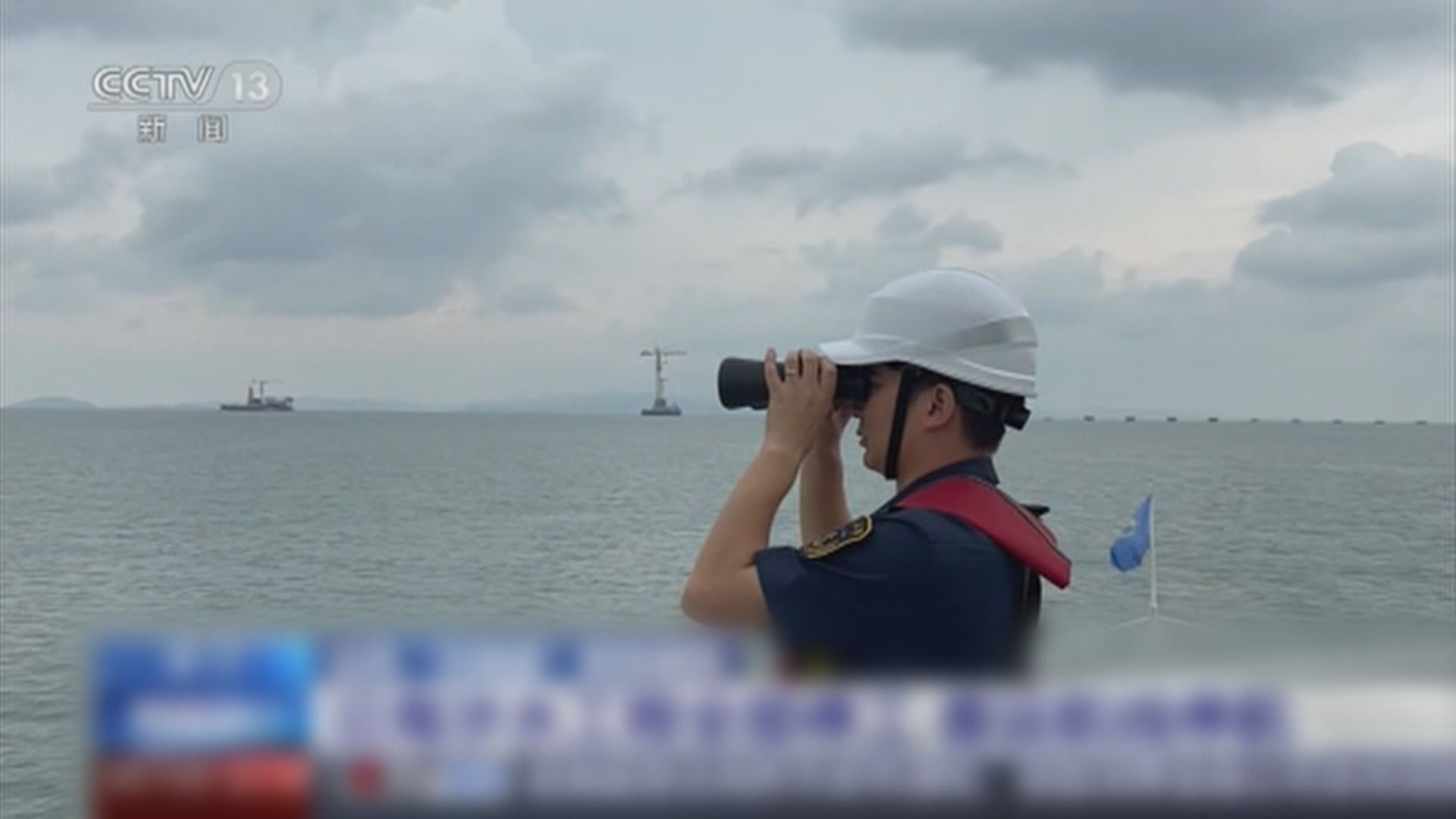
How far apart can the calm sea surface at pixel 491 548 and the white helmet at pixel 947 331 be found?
0.53 m

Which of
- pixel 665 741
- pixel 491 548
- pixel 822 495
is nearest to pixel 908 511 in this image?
pixel 822 495

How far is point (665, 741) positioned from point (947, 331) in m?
1.34

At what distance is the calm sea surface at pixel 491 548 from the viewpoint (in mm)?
20156

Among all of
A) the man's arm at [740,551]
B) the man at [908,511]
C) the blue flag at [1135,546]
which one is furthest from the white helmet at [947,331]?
the blue flag at [1135,546]

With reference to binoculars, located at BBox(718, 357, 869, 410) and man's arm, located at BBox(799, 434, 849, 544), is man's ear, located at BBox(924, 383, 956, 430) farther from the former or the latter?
man's arm, located at BBox(799, 434, 849, 544)

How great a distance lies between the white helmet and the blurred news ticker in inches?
48.3

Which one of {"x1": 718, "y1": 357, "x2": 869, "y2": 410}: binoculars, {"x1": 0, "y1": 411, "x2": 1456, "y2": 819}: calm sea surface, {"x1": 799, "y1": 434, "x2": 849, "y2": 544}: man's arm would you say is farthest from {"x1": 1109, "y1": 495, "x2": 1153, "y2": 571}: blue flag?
{"x1": 718, "y1": 357, "x2": 869, "y2": 410}: binoculars

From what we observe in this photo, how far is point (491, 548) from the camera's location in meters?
38.5

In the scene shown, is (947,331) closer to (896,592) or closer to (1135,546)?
(896,592)

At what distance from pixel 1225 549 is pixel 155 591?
2992 centimetres

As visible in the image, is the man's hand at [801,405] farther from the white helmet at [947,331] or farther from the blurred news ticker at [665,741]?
the blurred news ticker at [665,741]

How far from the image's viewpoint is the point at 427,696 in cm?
94

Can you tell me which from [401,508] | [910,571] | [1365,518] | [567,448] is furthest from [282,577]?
[567,448]

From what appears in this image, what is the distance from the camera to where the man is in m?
1.92
